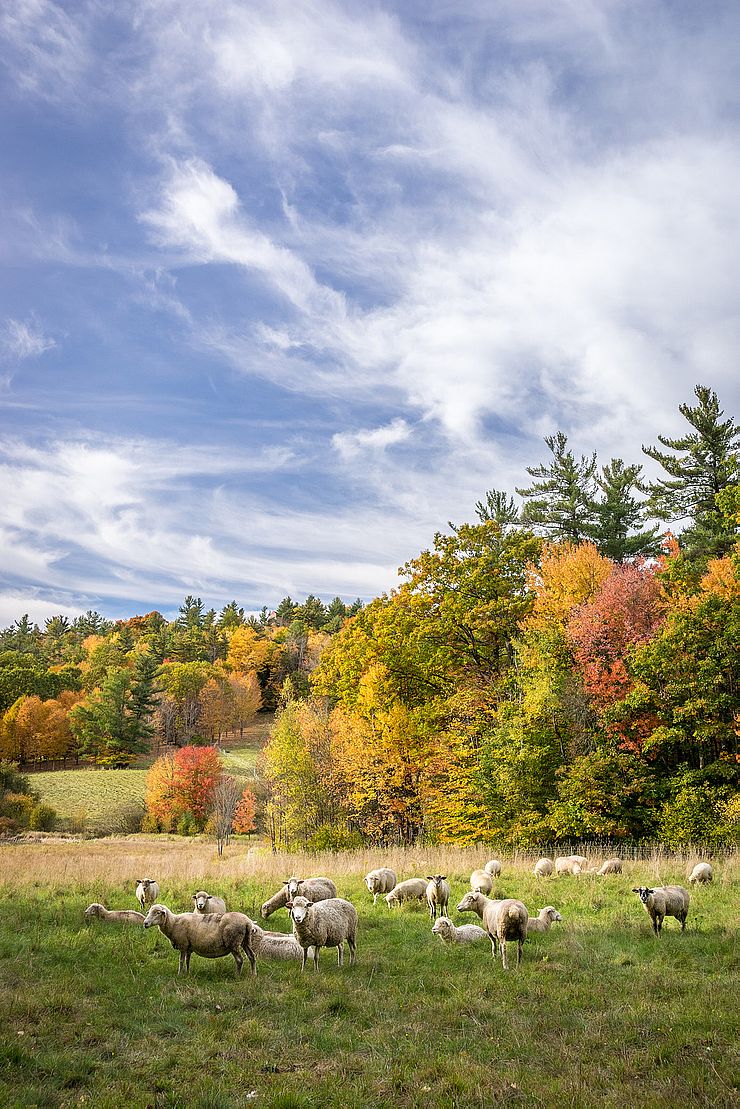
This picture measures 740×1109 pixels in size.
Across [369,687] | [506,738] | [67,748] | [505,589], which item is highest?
[505,589]

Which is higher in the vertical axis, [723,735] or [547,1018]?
[723,735]

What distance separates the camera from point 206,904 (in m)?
13.1

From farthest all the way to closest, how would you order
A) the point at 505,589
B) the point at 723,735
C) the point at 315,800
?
the point at 315,800, the point at 505,589, the point at 723,735

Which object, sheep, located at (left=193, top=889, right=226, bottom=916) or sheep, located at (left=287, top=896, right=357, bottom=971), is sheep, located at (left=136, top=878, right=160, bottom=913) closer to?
sheep, located at (left=193, top=889, right=226, bottom=916)

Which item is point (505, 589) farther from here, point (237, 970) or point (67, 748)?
point (67, 748)

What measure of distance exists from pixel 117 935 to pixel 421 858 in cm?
1151

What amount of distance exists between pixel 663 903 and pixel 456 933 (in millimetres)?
4160

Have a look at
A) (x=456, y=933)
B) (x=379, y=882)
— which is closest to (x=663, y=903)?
(x=456, y=933)

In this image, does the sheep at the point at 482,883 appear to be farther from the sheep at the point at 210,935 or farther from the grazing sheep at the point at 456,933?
the sheep at the point at 210,935

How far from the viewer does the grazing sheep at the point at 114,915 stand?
14492 millimetres


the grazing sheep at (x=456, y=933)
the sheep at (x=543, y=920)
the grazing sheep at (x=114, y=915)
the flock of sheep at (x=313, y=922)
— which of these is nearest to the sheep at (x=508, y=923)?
the flock of sheep at (x=313, y=922)

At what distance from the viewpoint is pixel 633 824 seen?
26.5 metres

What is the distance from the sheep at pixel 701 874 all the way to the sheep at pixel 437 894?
273 inches

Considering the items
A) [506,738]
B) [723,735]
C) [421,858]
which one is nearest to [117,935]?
[421,858]
